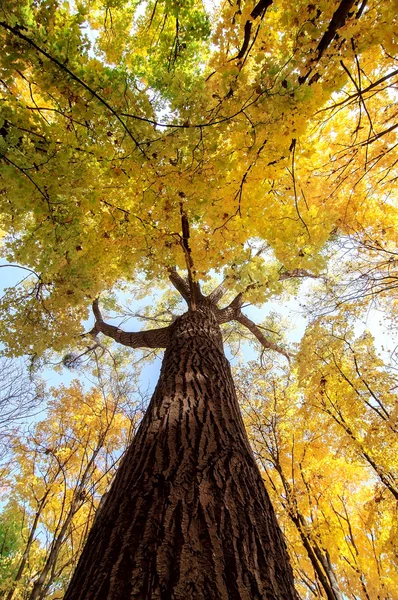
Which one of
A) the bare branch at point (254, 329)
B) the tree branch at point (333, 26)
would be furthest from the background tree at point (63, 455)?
the tree branch at point (333, 26)

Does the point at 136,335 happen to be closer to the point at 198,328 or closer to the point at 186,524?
the point at 198,328

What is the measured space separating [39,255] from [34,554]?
7785 millimetres

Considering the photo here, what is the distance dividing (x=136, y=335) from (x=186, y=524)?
4711 millimetres

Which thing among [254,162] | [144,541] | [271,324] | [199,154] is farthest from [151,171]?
[271,324]

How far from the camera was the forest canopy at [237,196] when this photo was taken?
204 cm

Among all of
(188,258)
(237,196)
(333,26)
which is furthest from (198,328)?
(333,26)

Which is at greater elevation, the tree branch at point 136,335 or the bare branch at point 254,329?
the bare branch at point 254,329

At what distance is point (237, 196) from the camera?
3029mm

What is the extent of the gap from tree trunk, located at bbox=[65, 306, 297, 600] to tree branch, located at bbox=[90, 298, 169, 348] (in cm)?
295

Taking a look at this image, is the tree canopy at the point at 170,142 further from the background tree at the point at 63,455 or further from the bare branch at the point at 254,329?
the bare branch at the point at 254,329

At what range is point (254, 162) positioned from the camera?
8.39 feet

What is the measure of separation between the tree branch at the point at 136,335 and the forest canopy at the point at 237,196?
125 millimetres

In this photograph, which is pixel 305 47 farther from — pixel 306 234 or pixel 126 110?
pixel 306 234

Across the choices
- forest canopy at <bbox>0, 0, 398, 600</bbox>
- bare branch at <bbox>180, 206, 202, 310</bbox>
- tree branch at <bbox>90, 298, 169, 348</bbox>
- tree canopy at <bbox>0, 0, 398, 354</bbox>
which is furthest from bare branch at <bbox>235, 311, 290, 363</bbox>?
tree canopy at <bbox>0, 0, 398, 354</bbox>
